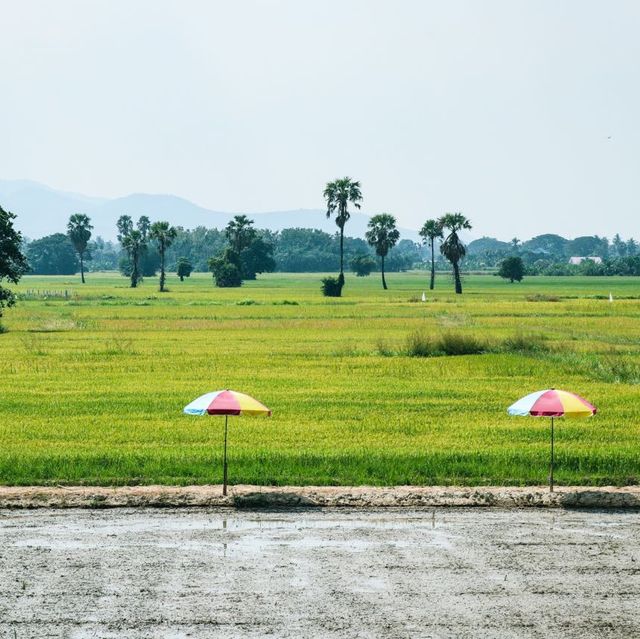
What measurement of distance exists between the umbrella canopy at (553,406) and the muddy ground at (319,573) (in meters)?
1.73

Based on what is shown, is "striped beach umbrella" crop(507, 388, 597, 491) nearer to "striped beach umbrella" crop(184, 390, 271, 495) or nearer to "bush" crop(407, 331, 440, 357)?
"striped beach umbrella" crop(184, 390, 271, 495)

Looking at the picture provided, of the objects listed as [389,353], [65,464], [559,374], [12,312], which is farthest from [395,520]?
[12,312]

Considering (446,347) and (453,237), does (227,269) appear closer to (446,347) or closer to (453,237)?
(453,237)

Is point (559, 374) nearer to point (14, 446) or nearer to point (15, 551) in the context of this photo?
point (14, 446)

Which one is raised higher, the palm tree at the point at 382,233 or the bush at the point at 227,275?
the palm tree at the point at 382,233

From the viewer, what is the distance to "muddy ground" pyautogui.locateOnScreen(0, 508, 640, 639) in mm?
13125

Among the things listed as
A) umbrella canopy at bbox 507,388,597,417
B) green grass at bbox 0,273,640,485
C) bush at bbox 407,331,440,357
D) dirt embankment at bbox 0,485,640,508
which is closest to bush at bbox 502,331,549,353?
green grass at bbox 0,273,640,485

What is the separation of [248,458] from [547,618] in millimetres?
10406

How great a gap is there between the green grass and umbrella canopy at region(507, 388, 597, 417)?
7.60 ft

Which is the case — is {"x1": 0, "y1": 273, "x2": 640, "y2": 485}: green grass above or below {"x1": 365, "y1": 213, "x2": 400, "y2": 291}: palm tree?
below

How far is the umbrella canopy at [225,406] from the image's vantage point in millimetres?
18766

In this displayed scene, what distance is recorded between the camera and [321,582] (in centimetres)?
1480

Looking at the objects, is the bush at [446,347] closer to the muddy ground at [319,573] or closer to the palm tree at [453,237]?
the muddy ground at [319,573]

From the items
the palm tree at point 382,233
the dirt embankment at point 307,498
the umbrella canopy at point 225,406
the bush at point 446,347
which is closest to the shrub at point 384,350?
the bush at point 446,347
